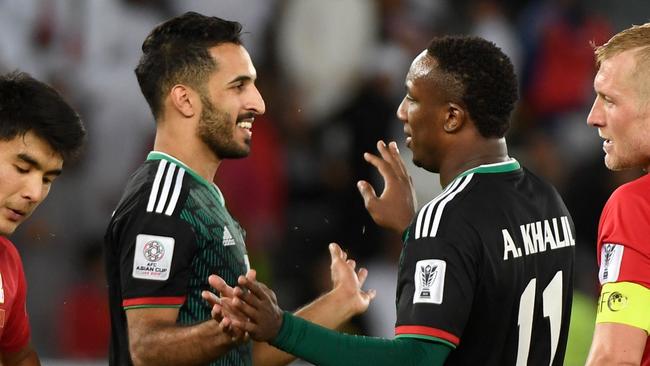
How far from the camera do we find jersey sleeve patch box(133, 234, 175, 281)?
3217 mm

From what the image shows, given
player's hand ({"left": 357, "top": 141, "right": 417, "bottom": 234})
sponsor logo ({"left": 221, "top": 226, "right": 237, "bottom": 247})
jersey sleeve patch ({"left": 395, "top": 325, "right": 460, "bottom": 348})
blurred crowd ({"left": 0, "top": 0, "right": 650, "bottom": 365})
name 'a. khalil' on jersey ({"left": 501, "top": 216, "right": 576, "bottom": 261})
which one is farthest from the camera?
blurred crowd ({"left": 0, "top": 0, "right": 650, "bottom": 365})

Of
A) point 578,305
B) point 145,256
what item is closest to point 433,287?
point 145,256

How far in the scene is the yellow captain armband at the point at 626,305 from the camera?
106 inches

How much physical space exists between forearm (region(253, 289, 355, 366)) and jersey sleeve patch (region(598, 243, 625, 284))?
1.13 m

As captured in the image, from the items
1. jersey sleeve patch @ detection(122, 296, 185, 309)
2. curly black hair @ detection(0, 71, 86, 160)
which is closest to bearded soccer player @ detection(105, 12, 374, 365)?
jersey sleeve patch @ detection(122, 296, 185, 309)

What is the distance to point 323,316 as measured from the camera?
3707 mm

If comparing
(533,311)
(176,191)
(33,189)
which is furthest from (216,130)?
(533,311)

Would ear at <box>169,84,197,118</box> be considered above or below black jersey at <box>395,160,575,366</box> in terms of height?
above

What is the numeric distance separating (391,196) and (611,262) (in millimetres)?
967

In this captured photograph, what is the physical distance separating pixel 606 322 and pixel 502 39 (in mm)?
4353

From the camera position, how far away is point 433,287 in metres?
2.83

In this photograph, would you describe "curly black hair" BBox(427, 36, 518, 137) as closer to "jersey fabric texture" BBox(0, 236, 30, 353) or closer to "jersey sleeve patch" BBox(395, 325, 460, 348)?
"jersey sleeve patch" BBox(395, 325, 460, 348)

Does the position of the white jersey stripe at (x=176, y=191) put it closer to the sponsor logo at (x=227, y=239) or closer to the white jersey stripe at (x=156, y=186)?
the white jersey stripe at (x=156, y=186)

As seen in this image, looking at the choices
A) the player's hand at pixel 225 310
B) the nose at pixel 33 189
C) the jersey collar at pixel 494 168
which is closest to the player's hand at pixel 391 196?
the jersey collar at pixel 494 168
